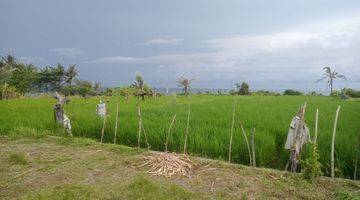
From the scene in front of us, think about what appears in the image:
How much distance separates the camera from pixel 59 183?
432 cm

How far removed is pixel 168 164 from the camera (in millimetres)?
4867

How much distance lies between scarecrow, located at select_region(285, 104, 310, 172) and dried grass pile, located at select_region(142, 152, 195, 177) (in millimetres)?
1255

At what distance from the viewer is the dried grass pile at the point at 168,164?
15.4ft

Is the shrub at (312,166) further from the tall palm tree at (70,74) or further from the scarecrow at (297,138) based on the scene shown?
the tall palm tree at (70,74)

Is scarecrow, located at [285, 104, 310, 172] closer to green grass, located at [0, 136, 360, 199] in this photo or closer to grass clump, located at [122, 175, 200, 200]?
green grass, located at [0, 136, 360, 199]

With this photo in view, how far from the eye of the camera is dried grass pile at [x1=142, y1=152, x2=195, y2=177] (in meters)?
4.70

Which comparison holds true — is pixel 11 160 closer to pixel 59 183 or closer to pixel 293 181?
pixel 59 183

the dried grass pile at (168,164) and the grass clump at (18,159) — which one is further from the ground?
the dried grass pile at (168,164)

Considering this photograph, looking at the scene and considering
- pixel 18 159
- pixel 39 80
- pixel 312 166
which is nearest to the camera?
pixel 312 166

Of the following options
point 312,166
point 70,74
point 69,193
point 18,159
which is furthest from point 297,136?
point 70,74

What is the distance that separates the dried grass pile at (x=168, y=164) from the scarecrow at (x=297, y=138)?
126 cm

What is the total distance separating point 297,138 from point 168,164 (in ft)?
5.37

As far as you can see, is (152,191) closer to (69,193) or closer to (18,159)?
(69,193)

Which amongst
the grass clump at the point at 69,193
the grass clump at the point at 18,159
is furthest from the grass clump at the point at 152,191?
the grass clump at the point at 18,159
